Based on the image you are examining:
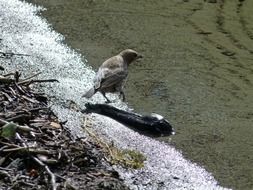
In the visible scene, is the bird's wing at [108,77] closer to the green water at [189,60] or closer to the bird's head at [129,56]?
the green water at [189,60]

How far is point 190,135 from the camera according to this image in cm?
836

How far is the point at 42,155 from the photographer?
630cm

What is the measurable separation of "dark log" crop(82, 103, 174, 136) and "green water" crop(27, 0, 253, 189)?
0.19 metres

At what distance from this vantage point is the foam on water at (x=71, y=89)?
7.23 m

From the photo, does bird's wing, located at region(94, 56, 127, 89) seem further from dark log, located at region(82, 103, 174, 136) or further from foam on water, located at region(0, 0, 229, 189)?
dark log, located at region(82, 103, 174, 136)

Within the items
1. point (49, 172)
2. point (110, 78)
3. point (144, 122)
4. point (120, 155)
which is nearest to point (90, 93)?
point (110, 78)

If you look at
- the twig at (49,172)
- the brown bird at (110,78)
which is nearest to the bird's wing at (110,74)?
the brown bird at (110,78)

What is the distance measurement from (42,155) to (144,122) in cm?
220

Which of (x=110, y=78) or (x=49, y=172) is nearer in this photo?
(x=49, y=172)

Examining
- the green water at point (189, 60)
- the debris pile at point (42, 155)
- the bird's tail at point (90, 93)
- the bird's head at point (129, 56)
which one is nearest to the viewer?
the debris pile at point (42, 155)

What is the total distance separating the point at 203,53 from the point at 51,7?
115 inches

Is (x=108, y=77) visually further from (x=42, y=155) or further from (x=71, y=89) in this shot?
(x=42, y=155)

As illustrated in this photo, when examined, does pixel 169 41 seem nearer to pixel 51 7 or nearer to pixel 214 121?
pixel 51 7

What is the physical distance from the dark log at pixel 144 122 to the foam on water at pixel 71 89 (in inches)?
5.3
